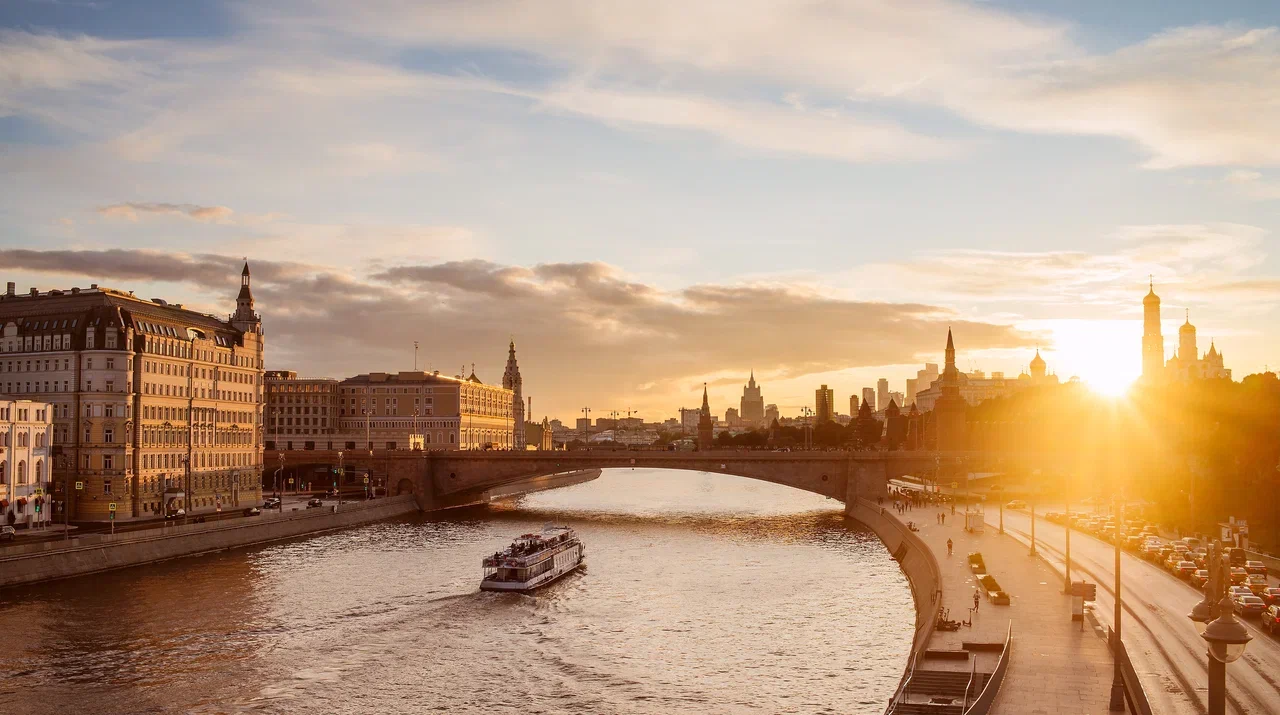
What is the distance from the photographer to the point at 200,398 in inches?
4705

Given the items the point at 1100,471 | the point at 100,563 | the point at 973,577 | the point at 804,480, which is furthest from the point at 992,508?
the point at 100,563

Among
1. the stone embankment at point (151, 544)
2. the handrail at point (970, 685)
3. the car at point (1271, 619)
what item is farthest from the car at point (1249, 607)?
the stone embankment at point (151, 544)

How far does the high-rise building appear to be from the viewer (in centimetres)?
10369

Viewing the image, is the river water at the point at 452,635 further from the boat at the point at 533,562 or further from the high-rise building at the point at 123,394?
the high-rise building at the point at 123,394

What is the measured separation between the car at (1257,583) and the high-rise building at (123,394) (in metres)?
87.4

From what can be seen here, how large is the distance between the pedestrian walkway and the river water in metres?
3.95

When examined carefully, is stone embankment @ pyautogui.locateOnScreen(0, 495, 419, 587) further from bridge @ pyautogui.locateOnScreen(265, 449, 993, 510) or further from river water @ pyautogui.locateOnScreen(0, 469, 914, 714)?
bridge @ pyautogui.locateOnScreen(265, 449, 993, 510)

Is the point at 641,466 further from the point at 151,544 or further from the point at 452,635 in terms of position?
the point at 452,635

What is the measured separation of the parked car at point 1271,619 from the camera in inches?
2096

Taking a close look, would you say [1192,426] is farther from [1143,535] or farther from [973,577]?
[973,577]

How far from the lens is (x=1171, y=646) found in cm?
5012

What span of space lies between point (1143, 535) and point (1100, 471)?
76.2 metres

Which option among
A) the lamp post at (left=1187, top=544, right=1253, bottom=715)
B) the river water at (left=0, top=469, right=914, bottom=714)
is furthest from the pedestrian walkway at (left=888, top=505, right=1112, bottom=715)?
the lamp post at (left=1187, top=544, right=1253, bottom=715)

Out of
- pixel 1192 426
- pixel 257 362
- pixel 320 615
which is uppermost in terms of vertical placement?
pixel 257 362
